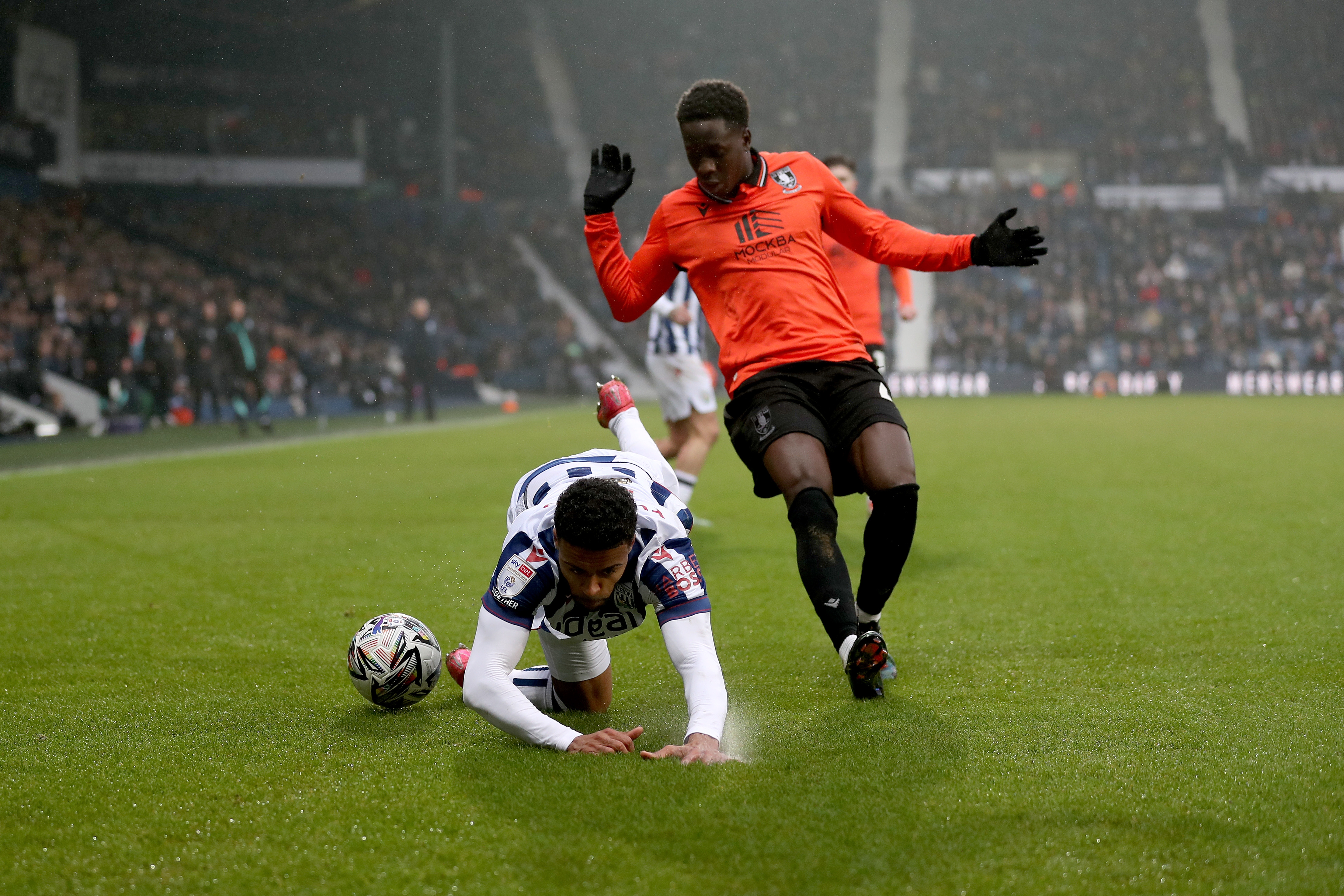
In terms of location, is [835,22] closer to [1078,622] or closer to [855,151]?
[855,151]

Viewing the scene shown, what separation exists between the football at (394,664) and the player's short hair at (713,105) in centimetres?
205

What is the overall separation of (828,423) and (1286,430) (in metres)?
14.9

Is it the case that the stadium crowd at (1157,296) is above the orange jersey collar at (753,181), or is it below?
above

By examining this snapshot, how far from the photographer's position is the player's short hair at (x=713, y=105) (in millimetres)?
4395

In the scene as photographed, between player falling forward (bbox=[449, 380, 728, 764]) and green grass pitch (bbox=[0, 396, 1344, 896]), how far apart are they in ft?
0.43

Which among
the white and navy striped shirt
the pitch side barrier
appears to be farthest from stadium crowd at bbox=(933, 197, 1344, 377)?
the white and navy striped shirt

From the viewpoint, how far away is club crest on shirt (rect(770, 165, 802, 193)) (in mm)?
4656

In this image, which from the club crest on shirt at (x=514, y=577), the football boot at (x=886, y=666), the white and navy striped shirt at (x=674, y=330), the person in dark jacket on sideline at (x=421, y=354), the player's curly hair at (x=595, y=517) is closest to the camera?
the player's curly hair at (x=595, y=517)

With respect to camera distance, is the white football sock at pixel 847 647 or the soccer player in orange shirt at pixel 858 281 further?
the soccer player in orange shirt at pixel 858 281

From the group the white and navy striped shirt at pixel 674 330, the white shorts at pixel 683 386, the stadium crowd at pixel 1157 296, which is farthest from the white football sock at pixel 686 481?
the stadium crowd at pixel 1157 296

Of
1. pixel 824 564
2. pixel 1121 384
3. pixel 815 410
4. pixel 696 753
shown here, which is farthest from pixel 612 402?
pixel 1121 384

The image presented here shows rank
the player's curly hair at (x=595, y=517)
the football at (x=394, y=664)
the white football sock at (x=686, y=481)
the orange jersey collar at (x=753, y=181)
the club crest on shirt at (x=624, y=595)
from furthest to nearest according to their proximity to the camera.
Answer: the white football sock at (x=686, y=481) < the orange jersey collar at (x=753, y=181) < the football at (x=394, y=664) < the club crest on shirt at (x=624, y=595) < the player's curly hair at (x=595, y=517)

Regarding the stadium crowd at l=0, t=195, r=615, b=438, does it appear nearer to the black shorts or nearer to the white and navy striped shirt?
the white and navy striped shirt

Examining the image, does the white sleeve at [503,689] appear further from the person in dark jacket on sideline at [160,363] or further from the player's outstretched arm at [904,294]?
the person in dark jacket on sideline at [160,363]
